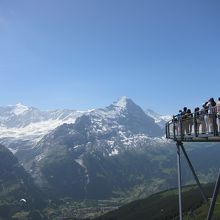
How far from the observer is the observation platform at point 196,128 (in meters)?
22.5

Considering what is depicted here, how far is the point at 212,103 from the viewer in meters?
26.0

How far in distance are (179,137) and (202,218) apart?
154m

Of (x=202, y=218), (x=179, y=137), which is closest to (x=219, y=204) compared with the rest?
(x=202, y=218)

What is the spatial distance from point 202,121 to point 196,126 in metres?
1.24

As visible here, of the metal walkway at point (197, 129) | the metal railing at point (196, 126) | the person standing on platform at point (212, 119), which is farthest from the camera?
the metal railing at point (196, 126)

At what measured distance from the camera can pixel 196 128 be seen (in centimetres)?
2612

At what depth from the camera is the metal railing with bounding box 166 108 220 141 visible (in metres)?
22.7

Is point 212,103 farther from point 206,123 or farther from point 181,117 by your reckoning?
point 181,117

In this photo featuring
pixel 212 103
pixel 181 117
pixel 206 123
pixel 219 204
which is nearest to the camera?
pixel 206 123

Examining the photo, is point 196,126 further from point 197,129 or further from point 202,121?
point 202,121

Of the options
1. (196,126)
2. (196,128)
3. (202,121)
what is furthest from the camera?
(196,126)

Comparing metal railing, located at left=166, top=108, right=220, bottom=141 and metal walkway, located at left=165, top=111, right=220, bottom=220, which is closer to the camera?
metal walkway, located at left=165, top=111, right=220, bottom=220

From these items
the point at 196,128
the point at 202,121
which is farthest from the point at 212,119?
the point at 196,128

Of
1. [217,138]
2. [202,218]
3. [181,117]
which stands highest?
[181,117]
